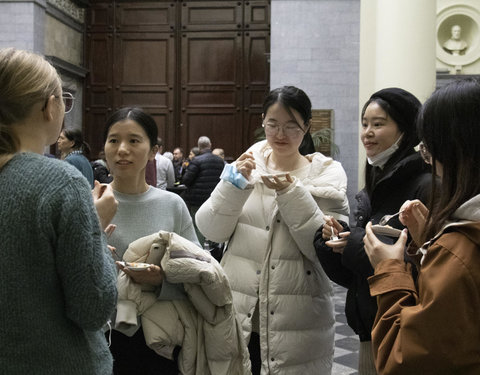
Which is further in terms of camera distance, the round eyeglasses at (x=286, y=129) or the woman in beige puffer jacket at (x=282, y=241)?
the round eyeglasses at (x=286, y=129)

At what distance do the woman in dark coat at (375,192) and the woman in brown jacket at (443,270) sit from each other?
1.87 feet

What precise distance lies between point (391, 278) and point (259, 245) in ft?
4.04

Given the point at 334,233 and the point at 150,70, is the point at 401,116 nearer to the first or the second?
the point at 334,233

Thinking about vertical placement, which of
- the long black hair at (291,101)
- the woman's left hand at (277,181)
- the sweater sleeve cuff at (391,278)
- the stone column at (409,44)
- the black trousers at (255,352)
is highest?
the stone column at (409,44)

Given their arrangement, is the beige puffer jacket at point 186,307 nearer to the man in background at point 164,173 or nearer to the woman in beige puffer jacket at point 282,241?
the woman in beige puffer jacket at point 282,241

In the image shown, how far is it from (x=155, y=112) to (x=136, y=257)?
1482 centimetres

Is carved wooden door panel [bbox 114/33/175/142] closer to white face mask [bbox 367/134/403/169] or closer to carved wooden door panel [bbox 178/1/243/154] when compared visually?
carved wooden door panel [bbox 178/1/243/154]

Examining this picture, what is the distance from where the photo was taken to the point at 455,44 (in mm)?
13070

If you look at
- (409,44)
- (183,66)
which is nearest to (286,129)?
(409,44)

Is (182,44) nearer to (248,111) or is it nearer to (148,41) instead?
(148,41)

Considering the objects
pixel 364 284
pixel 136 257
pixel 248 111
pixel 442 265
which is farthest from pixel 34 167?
pixel 248 111

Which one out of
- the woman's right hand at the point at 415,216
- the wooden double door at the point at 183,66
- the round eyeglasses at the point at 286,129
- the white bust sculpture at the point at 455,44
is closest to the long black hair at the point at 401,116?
the round eyeglasses at the point at 286,129

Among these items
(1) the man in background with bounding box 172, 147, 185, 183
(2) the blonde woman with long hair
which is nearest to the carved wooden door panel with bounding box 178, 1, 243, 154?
(1) the man in background with bounding box 172, 147, 185, 183

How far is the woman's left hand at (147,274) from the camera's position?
8.02ft
